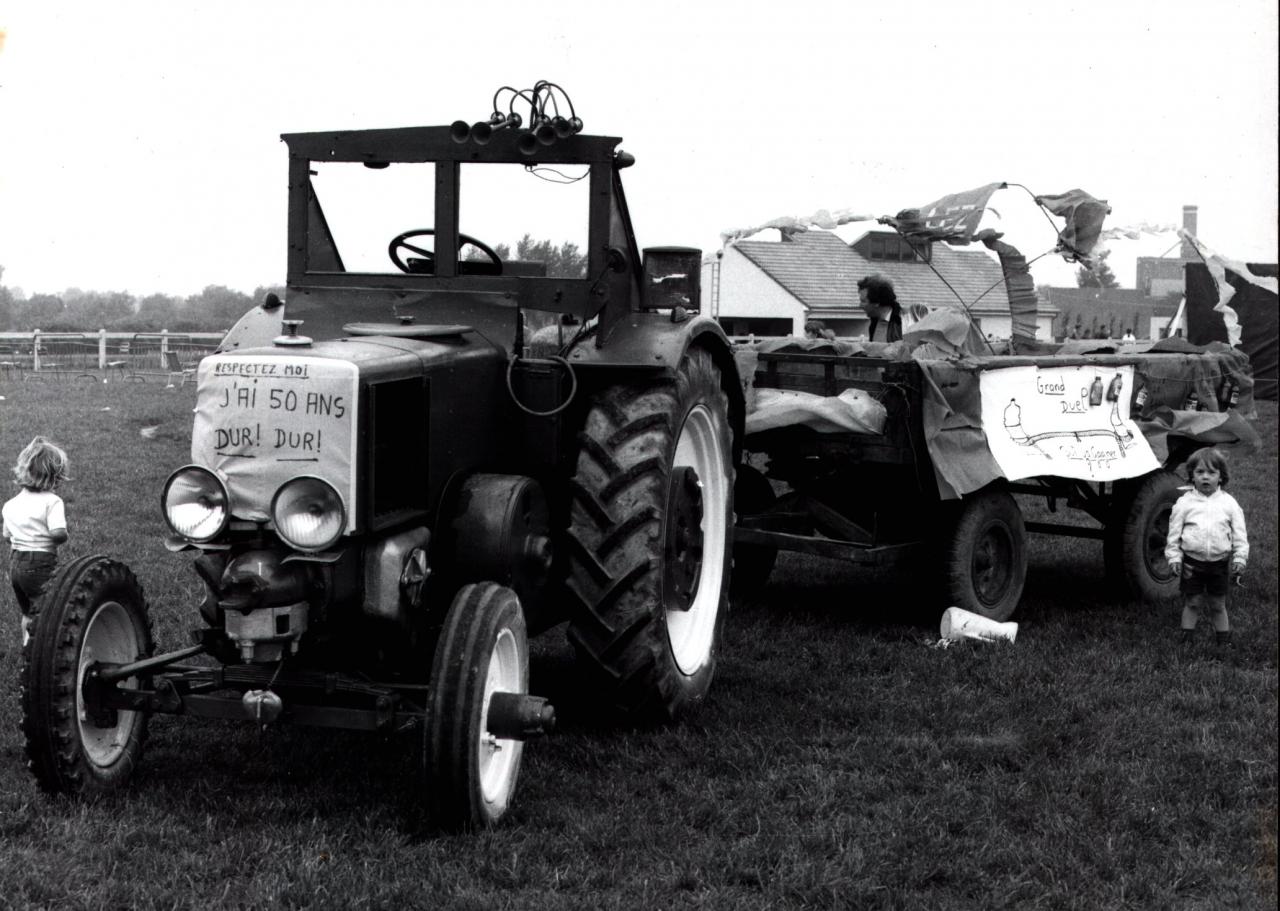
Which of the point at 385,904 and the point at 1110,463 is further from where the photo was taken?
the point at 1110,463

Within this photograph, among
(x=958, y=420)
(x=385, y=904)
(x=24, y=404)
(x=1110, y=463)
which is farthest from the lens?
(x=24, y=404)

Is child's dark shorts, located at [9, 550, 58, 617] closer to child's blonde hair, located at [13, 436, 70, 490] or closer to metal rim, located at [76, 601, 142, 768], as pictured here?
child's blonde hair, located at [13, 436, 70, 490]

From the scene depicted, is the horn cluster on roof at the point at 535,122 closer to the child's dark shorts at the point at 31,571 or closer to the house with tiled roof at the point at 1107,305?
the child's dark shorts at the point at 31,571

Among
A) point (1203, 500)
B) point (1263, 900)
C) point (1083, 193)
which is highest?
point (1083, 193)

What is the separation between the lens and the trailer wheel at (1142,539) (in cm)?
861

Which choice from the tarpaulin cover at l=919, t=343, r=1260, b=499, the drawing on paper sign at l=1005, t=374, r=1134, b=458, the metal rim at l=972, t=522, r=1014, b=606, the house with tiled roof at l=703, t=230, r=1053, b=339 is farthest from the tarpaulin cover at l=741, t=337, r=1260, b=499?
the house with tiled roof at l=703, t=230, r=1053, b=339

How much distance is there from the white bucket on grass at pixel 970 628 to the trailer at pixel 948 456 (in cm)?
12

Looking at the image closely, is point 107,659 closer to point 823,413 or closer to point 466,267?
point 466,267

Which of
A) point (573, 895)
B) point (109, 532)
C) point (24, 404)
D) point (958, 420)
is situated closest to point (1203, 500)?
point (958, 420)

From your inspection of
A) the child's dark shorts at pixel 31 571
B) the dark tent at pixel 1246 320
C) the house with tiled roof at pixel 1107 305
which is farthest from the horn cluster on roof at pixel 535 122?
the house with tiled roof at pixel 1107 305

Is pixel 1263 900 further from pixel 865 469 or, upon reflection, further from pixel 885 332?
pixel 885 332

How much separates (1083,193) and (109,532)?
6727 mm

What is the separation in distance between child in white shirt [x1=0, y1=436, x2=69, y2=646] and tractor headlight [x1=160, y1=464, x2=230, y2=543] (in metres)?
1.89

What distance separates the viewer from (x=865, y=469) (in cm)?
773
